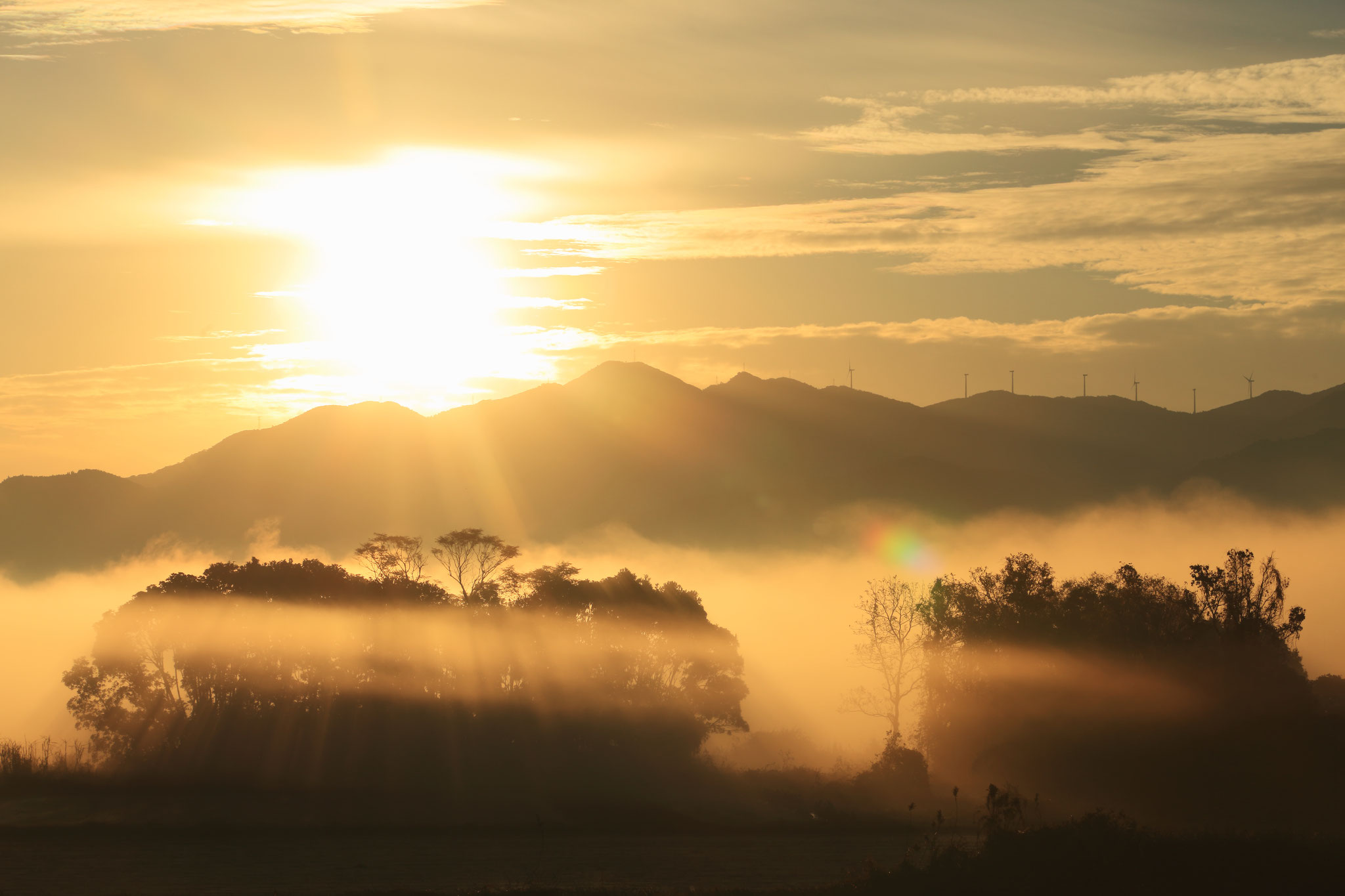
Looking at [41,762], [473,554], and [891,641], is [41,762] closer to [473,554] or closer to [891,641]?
[473,554]

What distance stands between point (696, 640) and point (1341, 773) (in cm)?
4725

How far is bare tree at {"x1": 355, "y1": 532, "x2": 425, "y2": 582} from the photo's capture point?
10300 cm

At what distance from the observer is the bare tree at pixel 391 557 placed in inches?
4055

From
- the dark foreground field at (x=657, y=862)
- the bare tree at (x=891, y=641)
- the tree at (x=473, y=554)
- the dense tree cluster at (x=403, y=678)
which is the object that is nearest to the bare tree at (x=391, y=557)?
the dense tree cluster at (x=403, y=678)

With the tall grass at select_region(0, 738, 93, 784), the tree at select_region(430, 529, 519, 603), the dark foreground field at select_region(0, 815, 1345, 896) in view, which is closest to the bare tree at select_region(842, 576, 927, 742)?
the dark foreground field at select_region(0, 815, 1345, 896)

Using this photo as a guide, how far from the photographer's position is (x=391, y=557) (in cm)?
10362

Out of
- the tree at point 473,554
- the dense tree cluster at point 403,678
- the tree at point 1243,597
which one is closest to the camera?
the dense tree cluster at point 403,678

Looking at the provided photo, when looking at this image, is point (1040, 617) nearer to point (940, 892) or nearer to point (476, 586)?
point (476, 586)

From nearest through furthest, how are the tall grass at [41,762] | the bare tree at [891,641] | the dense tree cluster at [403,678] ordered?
the tall grass at [41,762]
the dense tree cluster at [403,678]
the bare tree at [891,641]

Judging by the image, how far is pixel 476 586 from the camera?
101m

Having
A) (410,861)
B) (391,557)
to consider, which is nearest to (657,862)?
(410,861)

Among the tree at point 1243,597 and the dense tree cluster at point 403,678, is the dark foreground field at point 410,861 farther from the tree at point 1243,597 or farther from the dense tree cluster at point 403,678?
the tree at point 1243,597

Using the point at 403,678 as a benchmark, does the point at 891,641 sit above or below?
above

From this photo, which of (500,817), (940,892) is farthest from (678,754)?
(940,892)
